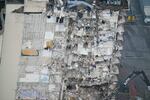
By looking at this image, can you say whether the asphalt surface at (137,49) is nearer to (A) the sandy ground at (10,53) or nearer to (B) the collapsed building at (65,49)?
(B) the collapsed building at (65,49)

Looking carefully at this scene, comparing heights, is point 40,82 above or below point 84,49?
below

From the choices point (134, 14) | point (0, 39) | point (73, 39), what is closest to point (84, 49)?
point (73, 39)

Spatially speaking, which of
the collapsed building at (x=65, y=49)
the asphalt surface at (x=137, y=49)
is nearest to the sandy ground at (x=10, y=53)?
the collapsed building at (x=65, y=49)

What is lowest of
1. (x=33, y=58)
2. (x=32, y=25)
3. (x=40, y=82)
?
(x=40, y=82)

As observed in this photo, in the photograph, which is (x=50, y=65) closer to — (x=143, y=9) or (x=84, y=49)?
(x=84, y=49)

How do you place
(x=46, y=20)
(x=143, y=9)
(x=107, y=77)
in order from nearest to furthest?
(x=46, y=20)
(x=107, y=77)
(x=143, y=9)

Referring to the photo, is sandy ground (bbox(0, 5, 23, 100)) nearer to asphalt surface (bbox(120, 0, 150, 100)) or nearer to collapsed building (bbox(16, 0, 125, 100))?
collapsed building (bbox(16, 0, 125, 100))

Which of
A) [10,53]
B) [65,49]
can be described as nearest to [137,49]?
[65,49]
